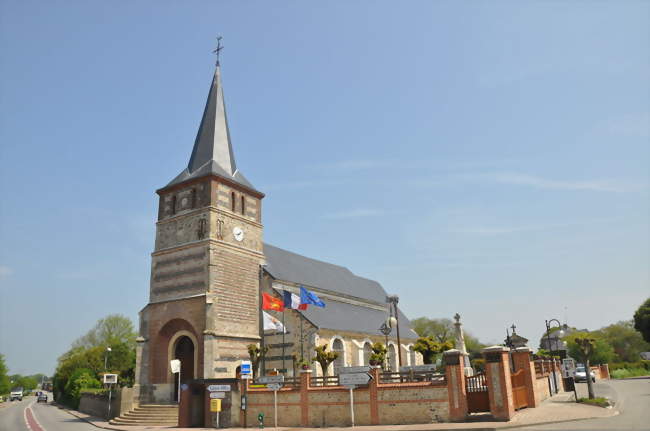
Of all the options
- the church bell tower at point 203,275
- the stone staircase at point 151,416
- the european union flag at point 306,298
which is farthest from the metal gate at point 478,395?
the stone staircase at point 151,416

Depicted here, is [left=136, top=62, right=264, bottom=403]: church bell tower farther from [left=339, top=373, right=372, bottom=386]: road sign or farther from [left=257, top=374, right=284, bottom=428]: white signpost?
[left=339, top=373, right=372, bottom=386]: road sign

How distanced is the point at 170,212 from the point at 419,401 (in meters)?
21.6

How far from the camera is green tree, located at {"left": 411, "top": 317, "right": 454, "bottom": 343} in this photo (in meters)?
83.7

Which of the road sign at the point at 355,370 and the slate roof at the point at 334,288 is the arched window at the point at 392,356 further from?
the road sign at the point at 355,370

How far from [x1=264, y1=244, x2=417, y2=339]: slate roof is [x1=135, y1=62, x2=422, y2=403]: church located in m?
0.22

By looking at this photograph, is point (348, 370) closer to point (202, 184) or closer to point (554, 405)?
point (554, 405)

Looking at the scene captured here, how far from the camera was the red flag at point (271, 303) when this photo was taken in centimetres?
3069

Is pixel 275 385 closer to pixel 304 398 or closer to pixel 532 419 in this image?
pixel 304 398

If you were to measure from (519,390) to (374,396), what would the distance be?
626cm

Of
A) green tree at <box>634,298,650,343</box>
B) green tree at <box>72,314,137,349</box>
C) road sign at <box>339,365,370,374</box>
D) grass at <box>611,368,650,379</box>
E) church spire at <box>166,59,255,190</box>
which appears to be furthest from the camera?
green tree at <box>72,314,137,349</box>

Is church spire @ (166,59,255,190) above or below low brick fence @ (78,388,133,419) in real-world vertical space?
above

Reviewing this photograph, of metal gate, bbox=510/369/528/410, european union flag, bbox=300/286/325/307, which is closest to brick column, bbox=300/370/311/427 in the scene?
metal gate, bbox=510/369/528/410

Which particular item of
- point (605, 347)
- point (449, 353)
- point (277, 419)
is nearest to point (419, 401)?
point (449, 353)

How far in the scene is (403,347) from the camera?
42.0 metres
